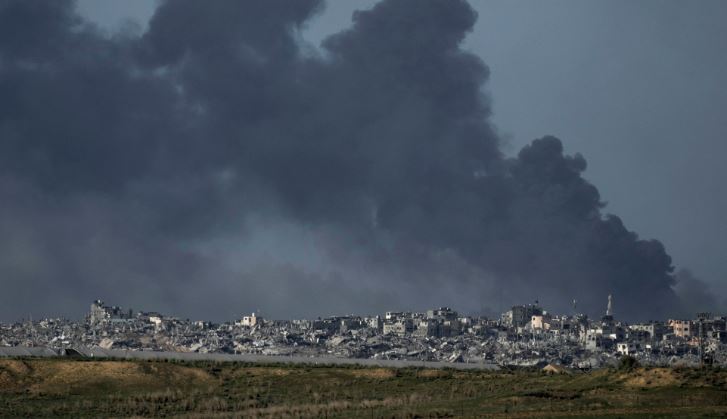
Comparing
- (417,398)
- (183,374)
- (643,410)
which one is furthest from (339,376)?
(643,410)

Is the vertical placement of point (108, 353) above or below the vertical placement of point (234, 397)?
above

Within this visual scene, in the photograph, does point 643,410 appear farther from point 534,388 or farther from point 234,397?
point 234,397

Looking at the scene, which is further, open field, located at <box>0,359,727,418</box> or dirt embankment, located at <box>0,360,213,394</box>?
dirt embankment, located at <box>0,360,213,394</box>

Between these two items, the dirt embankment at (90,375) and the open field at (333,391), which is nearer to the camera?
the open field at (333,391)

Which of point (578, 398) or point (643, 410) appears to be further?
point (578, 398)

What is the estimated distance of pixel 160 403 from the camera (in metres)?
94.9

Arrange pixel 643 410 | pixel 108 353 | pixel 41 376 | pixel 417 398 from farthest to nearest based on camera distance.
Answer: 1. pixel 108 353
2. pixel 41 376
3. pixel 417 398
4. pixel 643 410

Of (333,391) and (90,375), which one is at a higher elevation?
(90,375)

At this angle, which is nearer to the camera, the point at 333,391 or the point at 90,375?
the point at 333,391

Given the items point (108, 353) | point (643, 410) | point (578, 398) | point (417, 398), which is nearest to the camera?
point (643, 410)

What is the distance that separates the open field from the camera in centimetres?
8338

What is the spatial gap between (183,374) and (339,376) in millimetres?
14139

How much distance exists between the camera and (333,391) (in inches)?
4112

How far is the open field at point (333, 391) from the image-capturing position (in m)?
83.4
